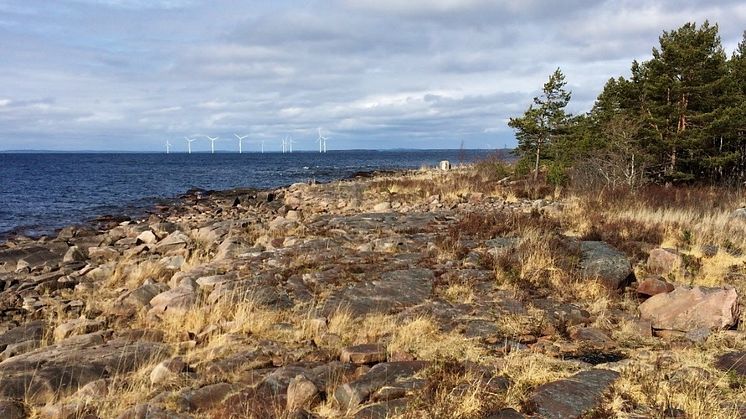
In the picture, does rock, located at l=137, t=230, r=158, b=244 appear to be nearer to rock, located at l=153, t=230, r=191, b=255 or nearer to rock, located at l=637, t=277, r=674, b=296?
rock, located at l=153, t=230, r=191, b=255

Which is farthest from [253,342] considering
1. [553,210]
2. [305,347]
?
[553,210]

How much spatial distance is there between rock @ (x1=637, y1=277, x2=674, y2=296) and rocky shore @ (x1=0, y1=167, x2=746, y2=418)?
0.03 metres

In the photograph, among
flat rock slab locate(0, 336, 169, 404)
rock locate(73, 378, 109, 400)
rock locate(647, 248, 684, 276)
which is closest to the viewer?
rock locate(73, 378, 109, 400)

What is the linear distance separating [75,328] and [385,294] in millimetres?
4861

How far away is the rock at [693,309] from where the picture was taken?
756 cm

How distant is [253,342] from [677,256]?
8.31 meters

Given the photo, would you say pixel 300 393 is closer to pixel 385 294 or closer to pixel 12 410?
pixel 12 410

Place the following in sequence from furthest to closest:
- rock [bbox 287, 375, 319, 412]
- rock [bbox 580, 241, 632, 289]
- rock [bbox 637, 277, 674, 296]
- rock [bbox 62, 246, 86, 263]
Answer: rock [bbox 62, 246, 86, 263], rock [bbox 580, 241, 632, 289], rock [bbox 637, 277, 674, 296], rock [bbox 287, 375, 319, 412]

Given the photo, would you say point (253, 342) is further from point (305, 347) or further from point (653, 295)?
point (653, 295)

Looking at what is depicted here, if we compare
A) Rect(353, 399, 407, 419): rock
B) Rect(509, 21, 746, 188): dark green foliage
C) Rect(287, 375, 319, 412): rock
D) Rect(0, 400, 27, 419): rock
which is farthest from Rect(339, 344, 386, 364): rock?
Rect(509, 21, 746, 188): dark green foliage

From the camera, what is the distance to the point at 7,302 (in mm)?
10906

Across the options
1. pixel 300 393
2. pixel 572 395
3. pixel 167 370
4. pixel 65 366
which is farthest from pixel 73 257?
pixel 572 395

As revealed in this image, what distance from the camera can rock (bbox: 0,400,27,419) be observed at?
5.07 metres

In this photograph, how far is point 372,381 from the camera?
219 inches
